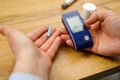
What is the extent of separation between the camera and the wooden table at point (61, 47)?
611 millimetres

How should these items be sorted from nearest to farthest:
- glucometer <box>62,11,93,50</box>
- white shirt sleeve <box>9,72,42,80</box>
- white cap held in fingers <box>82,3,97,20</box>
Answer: white shirt sleeve <box>9,72,42,80</box> < glucometer <box>62,11,93,50</box> < white cap held in fingers <box>82,3,97,20</box>

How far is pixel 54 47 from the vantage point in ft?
2.16

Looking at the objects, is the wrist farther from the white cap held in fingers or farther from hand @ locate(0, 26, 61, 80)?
the white cap held in fingers

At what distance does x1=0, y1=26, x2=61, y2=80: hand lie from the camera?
0.55 meters

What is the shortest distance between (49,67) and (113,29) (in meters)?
0.25

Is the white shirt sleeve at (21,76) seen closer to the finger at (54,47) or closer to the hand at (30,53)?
the hand at (30,53)

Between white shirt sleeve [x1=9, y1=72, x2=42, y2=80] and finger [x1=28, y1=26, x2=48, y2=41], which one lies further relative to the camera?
finger [x1=28, y1=26, x2=48, y2=41]

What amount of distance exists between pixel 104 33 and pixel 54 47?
0.18 metres

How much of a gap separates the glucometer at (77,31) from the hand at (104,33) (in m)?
0.02

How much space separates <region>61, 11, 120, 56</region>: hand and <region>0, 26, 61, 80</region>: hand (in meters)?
0.07

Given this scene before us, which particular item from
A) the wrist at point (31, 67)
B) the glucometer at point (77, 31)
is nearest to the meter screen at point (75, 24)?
the glucometer at point (77, 31)

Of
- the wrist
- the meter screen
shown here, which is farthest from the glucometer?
the wrist

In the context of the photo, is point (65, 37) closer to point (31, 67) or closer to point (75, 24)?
point (75, 24)

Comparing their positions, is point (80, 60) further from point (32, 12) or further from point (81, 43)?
point (32, 12)
